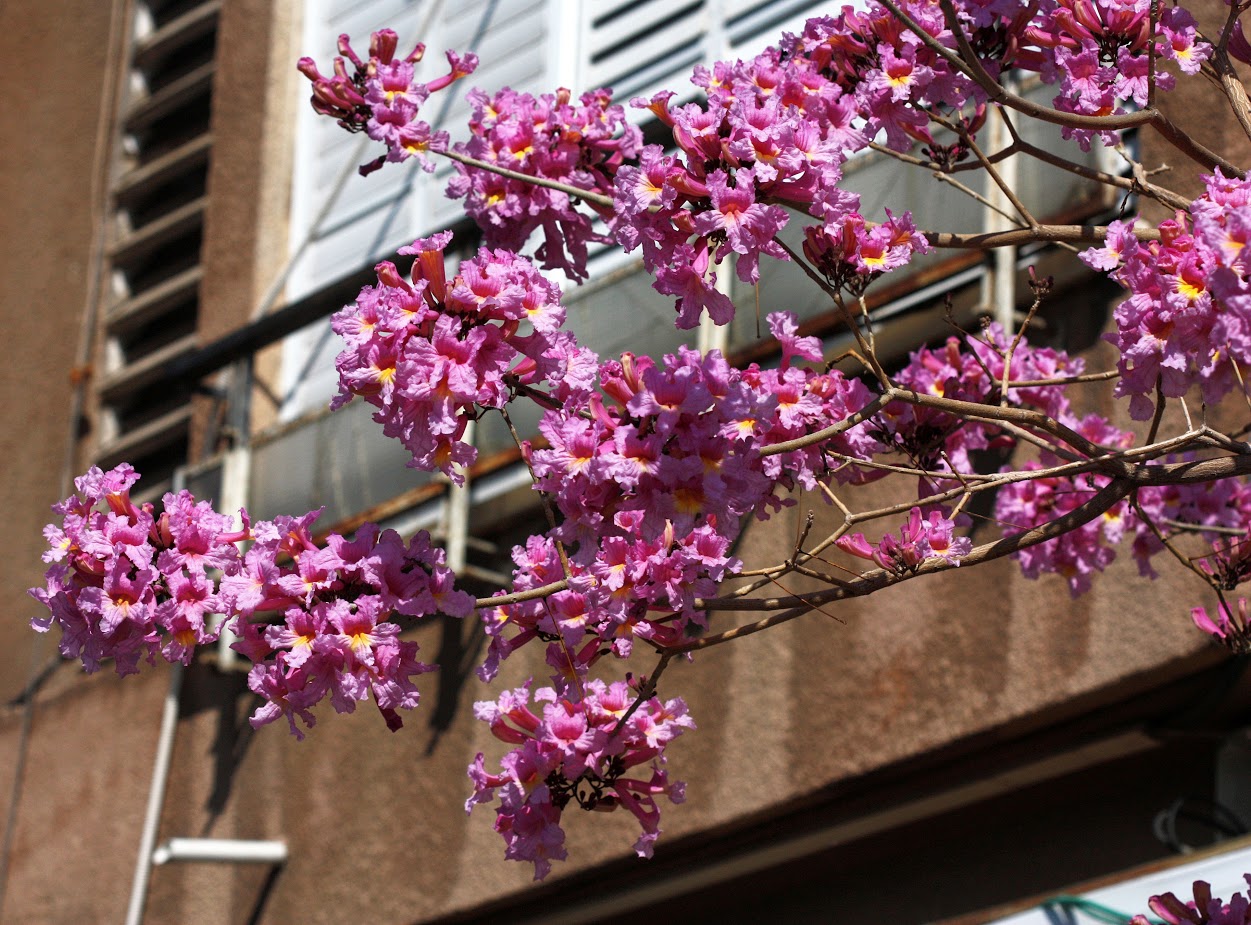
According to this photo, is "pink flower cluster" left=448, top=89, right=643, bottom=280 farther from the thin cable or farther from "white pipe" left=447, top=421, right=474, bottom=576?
the thin cable

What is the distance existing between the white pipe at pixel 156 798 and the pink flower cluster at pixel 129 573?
4933mm

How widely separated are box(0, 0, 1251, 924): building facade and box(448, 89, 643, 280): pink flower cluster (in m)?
1.64

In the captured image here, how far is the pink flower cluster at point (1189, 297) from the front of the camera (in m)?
2.64

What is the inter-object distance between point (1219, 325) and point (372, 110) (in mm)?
1984

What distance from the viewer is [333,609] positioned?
121 inches

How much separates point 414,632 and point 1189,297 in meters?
5.07

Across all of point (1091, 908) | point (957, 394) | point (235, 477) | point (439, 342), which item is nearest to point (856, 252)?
point (439, 342)

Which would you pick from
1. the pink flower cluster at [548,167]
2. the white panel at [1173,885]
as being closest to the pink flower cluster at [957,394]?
the pink flower cluster at [548,167]

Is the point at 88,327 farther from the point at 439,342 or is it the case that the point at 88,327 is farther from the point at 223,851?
the point at 439,342

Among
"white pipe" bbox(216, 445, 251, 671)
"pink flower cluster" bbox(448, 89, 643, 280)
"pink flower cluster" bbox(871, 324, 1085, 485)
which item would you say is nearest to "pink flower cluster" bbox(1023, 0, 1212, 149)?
"pink flower cluster" bbox(871, 324, 1085, 485)

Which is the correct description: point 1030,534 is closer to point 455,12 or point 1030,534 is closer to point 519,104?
point 519,104

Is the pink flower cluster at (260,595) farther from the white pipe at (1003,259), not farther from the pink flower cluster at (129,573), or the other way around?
the white pipe at (1003,259)

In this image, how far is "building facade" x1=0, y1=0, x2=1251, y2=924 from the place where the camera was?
18.8ft

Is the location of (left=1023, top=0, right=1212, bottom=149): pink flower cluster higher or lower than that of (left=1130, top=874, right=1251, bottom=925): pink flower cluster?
higher
